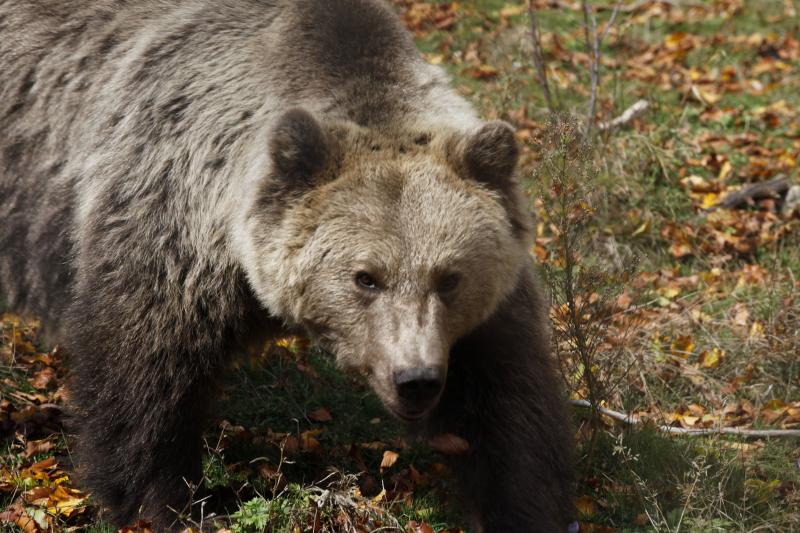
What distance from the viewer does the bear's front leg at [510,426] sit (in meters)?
4.98

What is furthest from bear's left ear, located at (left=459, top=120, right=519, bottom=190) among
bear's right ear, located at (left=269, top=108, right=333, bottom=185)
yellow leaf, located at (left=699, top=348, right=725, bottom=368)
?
yellow leaf, located at (left=699, top=348, right=725, bottom=368)

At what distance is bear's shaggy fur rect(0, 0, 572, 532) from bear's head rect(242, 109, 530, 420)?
0.03 feet

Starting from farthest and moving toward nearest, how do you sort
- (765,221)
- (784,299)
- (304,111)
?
(765,221)
(784,299)
(304,111)

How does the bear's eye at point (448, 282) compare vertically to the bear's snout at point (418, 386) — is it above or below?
above

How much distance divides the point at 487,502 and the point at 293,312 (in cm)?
134

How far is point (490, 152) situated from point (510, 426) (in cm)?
135

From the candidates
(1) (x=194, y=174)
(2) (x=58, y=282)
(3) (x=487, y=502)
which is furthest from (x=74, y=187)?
(3) (x=487, y=502)

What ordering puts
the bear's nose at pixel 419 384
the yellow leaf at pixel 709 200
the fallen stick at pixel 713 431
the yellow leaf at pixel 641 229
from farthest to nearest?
the yellow leaf at pixel 709 200, the yellow leaf at pixel 641 229, the fallen stick at pixel 713 431, the bear's nose at pixel 419 384

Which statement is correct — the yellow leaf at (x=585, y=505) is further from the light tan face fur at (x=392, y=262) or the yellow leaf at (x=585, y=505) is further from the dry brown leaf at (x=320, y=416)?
the dry brown leaf at (x=320, y=416)

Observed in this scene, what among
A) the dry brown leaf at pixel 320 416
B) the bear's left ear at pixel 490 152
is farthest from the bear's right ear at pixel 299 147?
the dry brown leaf at pixel 320 416

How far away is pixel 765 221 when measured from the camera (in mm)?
8875

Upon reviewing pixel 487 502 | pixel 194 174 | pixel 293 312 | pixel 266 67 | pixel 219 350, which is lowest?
pixel 487 502

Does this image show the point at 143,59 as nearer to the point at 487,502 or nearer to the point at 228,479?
the point at 228,479

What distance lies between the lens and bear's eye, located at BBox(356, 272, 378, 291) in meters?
4.52
